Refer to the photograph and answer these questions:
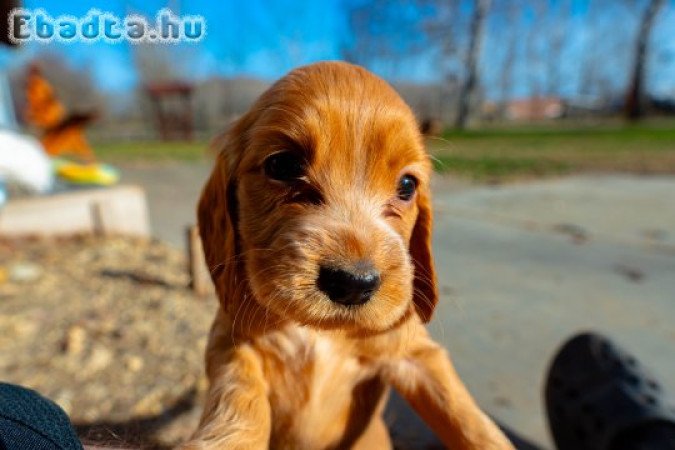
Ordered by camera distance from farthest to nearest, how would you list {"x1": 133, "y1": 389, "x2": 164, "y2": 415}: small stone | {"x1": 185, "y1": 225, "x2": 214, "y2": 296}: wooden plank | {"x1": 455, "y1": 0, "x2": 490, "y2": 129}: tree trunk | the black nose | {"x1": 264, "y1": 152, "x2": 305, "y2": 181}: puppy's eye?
{"x1": 455, "y1": 0, "x2": 490, "y2": 129}: tree trunk
{"x1": 185, "y1": 225, "x2": 214, "y2": 296}: wooden plank
{"x1": 133, "y1": 389, "x2": 164, "y2": 415}: small stone
{"x1": 264, "y1": 152, "x2": 305, "y2": 181}: puppy's eye
the black nose

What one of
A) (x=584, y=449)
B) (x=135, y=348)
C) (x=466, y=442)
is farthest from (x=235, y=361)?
(x=135, y=348)

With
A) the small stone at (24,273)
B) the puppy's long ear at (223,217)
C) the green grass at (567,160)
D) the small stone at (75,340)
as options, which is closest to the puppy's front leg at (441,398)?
the puppy's long ear at (223,217)

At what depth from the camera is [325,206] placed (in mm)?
1175

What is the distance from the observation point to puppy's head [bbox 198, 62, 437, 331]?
3.32 feet

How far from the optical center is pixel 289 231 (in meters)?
1.11

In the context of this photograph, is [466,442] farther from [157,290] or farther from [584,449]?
[157,290]

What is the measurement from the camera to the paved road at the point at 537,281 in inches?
110

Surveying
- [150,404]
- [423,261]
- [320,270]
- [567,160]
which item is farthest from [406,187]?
[567,160]

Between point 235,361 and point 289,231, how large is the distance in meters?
0.35

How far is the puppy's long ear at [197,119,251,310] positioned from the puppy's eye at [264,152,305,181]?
0.15m

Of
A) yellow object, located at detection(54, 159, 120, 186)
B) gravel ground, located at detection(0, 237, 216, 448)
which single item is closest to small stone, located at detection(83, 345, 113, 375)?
gravel ground, located at detection(0, 237, 216, 448)

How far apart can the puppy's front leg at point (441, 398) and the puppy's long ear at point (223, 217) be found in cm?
49

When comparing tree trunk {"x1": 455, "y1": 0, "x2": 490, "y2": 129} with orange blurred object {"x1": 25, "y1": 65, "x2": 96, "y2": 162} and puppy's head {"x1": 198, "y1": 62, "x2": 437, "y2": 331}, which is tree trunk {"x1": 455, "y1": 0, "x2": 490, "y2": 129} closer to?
orange blurred object {"x1": 25, "y1": 65, "x2": 96, "y2": 162}

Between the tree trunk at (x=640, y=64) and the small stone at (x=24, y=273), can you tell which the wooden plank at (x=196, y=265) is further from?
the tree trunk at (x=640, y=64)
